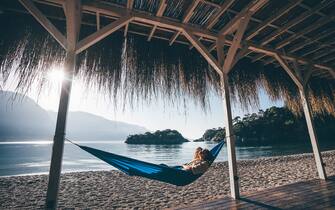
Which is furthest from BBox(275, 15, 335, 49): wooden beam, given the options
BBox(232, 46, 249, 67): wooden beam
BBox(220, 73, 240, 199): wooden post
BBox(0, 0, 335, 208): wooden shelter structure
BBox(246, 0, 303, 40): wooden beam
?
BBox(220, 73, 240, 199): wooden post

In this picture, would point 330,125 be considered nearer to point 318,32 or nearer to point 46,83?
point 318,32

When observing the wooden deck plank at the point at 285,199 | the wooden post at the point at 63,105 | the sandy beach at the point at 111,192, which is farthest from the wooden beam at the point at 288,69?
the wooden post at the point at 63,105

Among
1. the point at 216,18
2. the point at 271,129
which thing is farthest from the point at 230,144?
the point at 271,129

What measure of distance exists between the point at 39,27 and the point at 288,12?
315cm

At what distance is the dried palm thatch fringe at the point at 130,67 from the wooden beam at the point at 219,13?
27.6 inches

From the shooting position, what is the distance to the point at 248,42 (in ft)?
9.15

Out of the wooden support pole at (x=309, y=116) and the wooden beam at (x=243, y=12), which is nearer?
the wooden beam at (x=243, y=12)

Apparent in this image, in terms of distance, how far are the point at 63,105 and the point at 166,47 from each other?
1.82m

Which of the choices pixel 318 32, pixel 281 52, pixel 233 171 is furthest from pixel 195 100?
pixel 318 32

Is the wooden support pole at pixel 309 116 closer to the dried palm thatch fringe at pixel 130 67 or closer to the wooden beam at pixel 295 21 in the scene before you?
the wooden beam at pixel 295 21

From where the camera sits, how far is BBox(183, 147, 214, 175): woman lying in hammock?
7.15ft

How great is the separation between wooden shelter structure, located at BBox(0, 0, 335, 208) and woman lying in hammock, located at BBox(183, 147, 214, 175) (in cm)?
27

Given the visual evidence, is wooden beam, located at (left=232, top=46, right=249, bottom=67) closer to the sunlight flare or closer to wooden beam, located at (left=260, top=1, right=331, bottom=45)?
wooden beam, located at (left=260, top=1, right=331, bottom=45)

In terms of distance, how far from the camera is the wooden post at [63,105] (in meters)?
1.46
